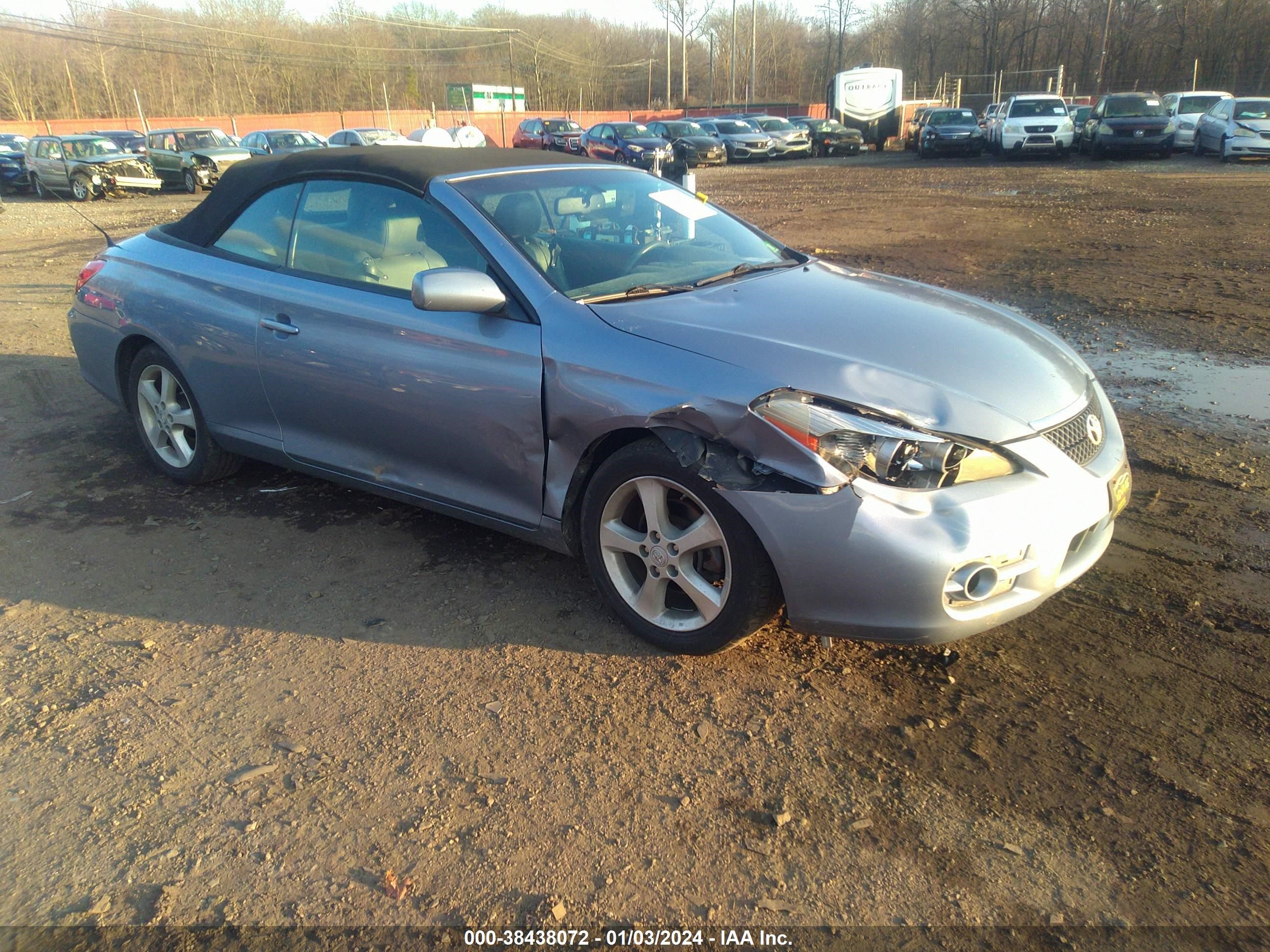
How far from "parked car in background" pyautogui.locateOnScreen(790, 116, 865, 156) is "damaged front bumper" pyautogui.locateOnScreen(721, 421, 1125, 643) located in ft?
117

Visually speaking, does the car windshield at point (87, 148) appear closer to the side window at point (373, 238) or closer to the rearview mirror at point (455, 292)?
the side window at point (373, 238)

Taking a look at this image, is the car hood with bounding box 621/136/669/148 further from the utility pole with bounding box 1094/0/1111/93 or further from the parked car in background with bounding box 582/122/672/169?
the utility pole with bounding box 1094/0/1111/93

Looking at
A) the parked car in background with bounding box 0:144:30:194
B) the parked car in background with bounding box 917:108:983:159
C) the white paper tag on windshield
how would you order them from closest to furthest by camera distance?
the white paper tag on windshield
the parked car in background with bounding box 0:144:30:194
the parked car in background with bounding box 917:108:983:159

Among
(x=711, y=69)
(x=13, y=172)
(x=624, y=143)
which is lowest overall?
(x=13, y=172)

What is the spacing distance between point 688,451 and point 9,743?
2276 millimetres

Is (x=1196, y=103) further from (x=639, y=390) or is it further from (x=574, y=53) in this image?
(x=574, y=53)

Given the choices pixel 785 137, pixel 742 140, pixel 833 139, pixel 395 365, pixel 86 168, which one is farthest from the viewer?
pixel 833 139

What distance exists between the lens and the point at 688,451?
2908 mm

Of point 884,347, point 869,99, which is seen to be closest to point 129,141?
point 869,99

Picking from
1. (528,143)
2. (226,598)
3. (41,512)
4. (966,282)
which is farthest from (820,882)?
(528,143)

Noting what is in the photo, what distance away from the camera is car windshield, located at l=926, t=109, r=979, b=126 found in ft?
103

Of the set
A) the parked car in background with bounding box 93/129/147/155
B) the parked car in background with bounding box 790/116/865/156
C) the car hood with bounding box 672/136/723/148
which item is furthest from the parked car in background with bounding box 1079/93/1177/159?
the parked car in background with bounding box 93/129/147/155

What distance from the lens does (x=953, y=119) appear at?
3178 cm

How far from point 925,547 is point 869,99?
4013 centimetres
